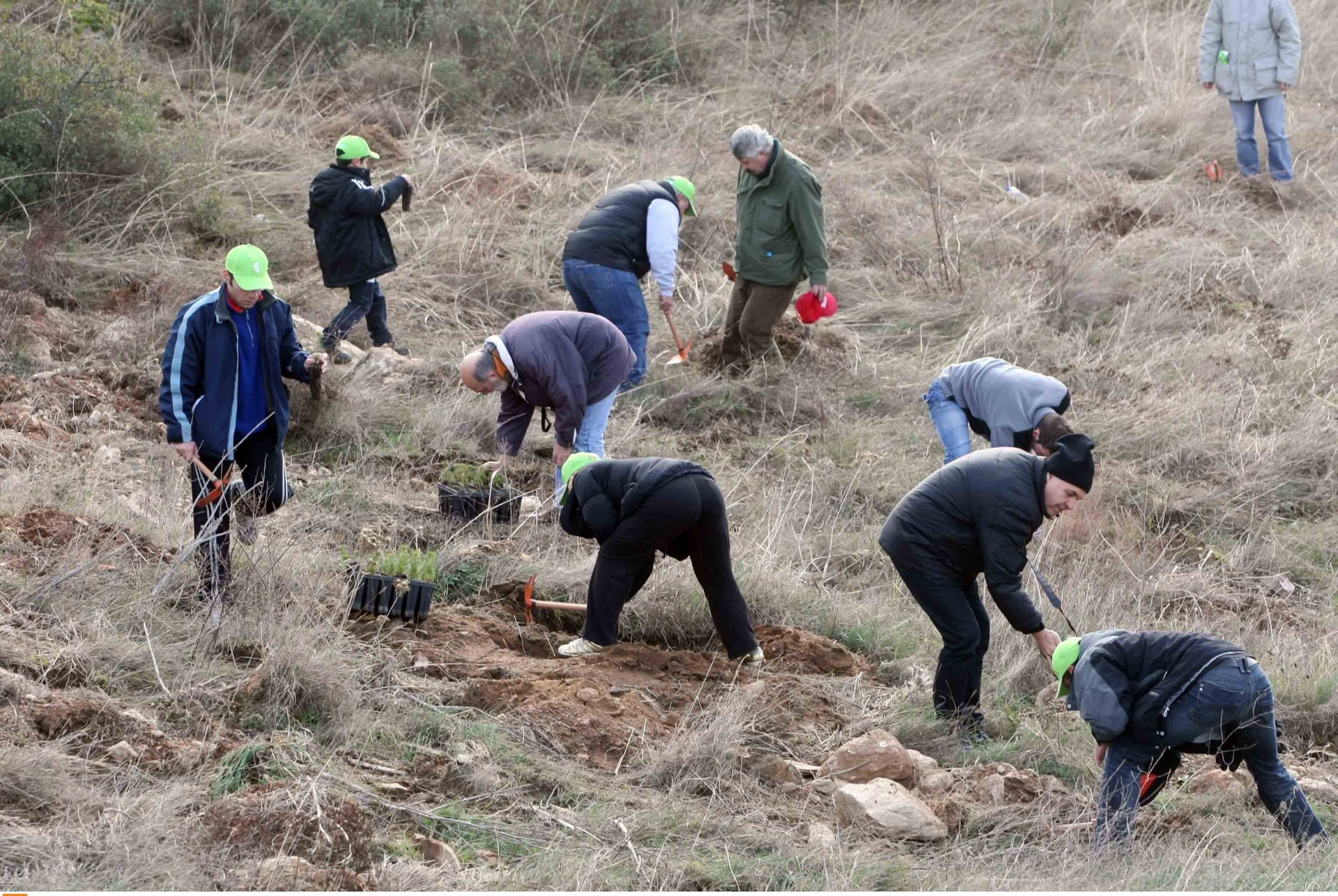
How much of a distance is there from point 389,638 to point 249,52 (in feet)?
29.9

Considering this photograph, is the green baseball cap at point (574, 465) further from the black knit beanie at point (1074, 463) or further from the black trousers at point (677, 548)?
the black knit beanie at point (1074, 463)

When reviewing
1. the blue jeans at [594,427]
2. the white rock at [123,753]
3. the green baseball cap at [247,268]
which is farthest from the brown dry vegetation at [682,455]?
the green baseball cap at [247,268]

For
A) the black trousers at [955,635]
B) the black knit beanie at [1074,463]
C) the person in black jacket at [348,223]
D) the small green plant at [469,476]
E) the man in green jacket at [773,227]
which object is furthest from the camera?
the person in black jacket at [348,223]

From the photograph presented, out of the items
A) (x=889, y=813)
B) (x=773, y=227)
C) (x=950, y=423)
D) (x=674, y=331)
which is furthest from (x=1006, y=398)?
(x=674, y=331)

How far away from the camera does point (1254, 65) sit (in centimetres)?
1165

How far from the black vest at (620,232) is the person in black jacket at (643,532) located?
241 cm

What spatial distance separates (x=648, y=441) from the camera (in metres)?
8.38

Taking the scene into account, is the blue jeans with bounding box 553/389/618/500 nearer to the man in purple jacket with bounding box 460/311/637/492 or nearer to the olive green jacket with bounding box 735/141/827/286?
the man in purple jacket with bounding box 460/311/637/492

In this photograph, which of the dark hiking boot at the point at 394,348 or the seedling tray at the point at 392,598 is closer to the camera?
the seedling tray at the point at 392,598

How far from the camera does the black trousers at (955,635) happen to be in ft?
17.8

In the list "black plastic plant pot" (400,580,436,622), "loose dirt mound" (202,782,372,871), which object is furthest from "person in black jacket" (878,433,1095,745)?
"loose dirt mound" (202,782,372,871)

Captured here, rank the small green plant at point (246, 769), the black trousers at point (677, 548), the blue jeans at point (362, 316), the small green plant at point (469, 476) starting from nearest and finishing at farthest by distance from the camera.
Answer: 1. the small green plant at point (246, 769)
2. the black trousers at point (677, 548)
3. the small green plant at point (469, 476)
4. the blue jeans at point (362, 316)

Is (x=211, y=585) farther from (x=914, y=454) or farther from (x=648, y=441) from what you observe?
(x=914, y=454)

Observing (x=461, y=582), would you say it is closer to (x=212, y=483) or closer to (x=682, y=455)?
(x=212, y=483)
